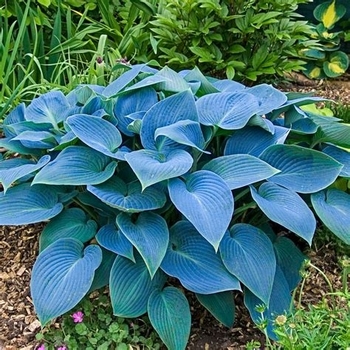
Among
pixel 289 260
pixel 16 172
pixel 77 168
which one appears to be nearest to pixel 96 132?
pixel 77 168

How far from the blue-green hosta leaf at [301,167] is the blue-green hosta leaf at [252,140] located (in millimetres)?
41

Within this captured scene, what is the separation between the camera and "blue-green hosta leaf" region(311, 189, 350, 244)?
1.67m

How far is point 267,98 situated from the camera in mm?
1905

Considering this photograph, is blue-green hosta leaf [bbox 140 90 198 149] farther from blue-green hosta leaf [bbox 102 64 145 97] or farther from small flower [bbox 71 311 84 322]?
small flower [bbox 71 311 84 322]

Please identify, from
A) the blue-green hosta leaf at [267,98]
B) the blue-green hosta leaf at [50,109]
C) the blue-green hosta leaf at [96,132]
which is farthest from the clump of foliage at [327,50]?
the blue-green hosta leaf at [96,132]

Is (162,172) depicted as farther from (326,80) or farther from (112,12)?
(326,80)

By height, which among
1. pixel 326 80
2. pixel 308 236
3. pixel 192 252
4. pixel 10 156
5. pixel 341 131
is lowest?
pixel 326 80

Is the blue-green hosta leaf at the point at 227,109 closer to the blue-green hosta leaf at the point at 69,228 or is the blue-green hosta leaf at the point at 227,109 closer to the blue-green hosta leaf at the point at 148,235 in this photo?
the blue-green hosta leaf at the point at 148,235

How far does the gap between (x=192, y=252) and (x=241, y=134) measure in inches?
16.6

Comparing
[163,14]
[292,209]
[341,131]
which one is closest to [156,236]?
[292,209]

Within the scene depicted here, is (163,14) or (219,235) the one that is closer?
(219,235)

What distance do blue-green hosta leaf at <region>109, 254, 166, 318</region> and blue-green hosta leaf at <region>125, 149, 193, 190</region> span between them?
29cm

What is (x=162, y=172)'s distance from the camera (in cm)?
150

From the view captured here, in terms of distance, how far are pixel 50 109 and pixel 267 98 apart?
2.42 feet
